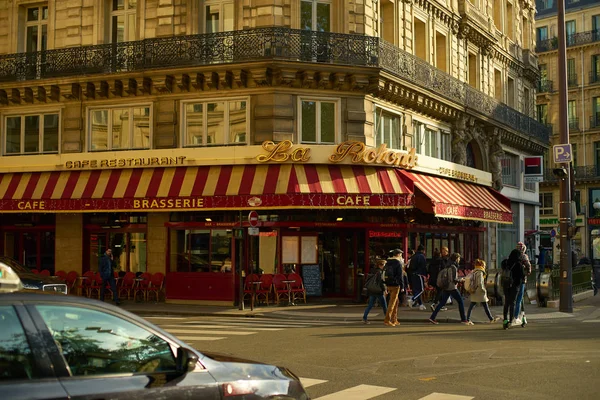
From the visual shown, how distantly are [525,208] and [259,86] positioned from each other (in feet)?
68.9

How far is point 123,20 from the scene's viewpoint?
25.8 m

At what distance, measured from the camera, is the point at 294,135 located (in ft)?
76.2

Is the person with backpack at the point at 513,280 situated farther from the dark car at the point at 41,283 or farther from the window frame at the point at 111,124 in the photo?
the window frame at the point at 111,124

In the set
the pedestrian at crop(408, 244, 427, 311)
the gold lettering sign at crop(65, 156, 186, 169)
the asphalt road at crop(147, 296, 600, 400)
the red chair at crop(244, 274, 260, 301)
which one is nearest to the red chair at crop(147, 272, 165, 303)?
the red chair at crop(244, 274, 260, 301)

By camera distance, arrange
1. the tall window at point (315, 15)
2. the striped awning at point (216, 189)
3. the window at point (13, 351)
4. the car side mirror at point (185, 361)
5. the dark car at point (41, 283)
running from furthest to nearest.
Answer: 1. the tall window at point (315, 15)
2. the striped awning at point (216, 189)
3. the dark car at point (41, 283)
4. the car side mirror at point (185, 361)
5. the window at point (13, 351)

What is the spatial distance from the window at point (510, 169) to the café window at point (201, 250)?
1640cm

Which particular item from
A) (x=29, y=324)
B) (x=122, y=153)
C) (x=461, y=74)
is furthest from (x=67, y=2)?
(x=29, y=324)

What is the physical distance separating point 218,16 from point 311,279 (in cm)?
890

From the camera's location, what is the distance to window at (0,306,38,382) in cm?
399

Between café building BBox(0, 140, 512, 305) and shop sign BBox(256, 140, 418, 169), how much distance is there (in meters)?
0.03

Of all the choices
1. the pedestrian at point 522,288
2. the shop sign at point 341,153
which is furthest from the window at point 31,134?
the pedestrian at point 522,288

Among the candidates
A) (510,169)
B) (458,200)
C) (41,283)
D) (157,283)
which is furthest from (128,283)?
(510,169)

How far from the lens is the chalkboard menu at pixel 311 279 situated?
23703 millimetres

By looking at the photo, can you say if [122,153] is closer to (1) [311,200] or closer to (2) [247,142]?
(2) [247,142]
